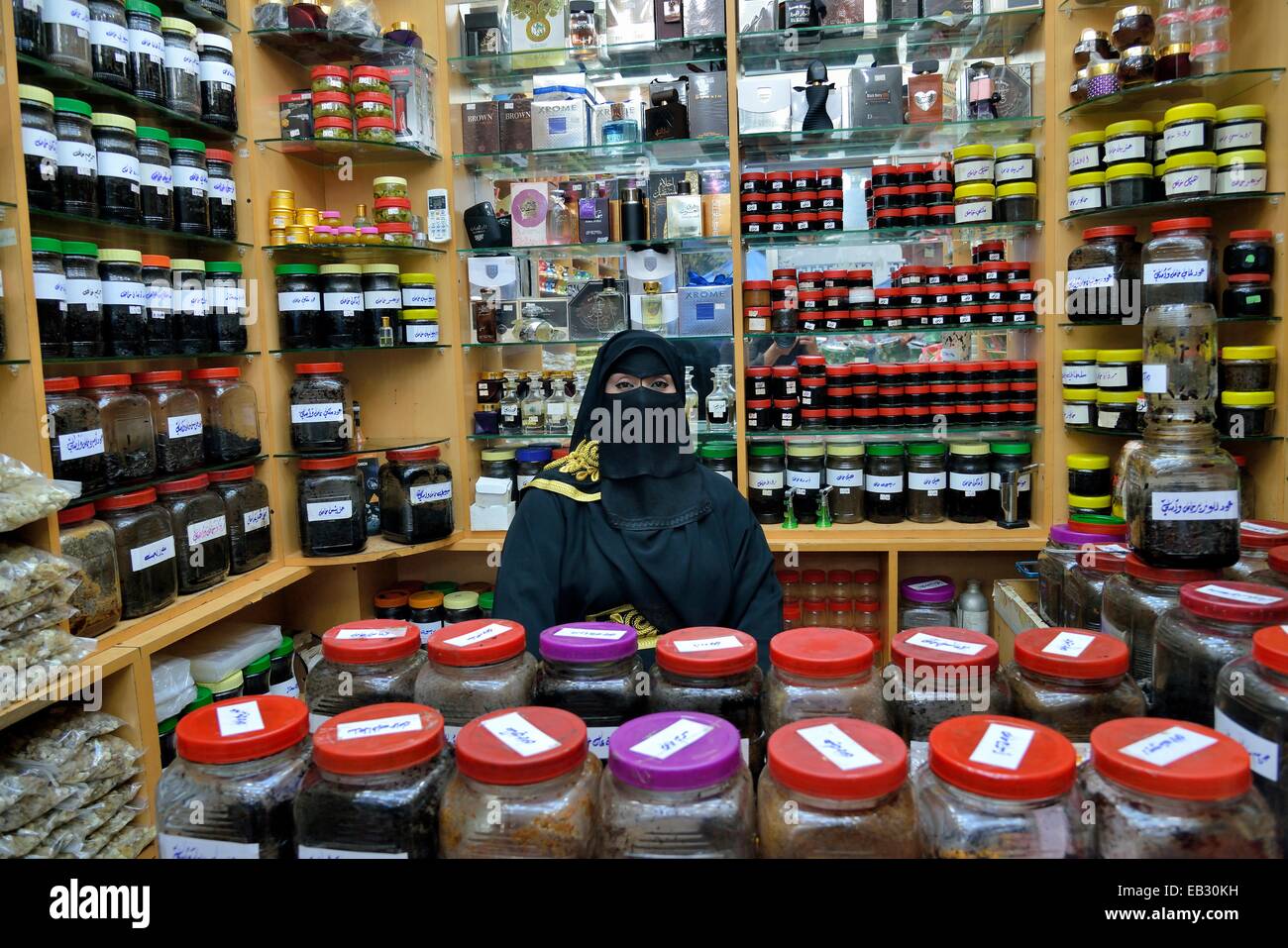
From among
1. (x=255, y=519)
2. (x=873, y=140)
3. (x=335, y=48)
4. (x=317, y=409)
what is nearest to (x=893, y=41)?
(x=873, y=140)

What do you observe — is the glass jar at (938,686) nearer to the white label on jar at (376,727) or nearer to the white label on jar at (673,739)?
the white label on jar at (673,739)

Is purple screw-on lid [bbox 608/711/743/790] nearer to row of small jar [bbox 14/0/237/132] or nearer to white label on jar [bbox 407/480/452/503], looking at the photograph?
row of small jar [bbox 14/0/237/132]

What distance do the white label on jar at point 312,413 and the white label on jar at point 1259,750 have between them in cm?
269

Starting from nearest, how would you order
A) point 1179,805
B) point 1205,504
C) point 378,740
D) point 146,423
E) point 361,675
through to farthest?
1. point 1179,805
2. point 378,740
3. point 361,675
4. point 1205,504
5. point 146,423

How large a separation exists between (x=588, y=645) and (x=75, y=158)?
2.10 m

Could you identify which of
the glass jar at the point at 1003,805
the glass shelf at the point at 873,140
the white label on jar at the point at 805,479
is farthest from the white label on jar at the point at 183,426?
the glass jar at the point at 1003,805

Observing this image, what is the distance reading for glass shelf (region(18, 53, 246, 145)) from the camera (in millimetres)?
2150

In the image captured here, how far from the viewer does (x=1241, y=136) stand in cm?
246

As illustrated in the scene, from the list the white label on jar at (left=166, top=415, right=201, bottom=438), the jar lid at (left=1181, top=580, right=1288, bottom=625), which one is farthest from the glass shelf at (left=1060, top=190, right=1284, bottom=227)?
the white label on jar at (left=166, top=415, right=201, bottom=438)

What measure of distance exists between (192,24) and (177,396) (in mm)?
1116

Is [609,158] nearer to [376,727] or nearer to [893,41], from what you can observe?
[893,41]

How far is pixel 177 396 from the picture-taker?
2514 millimetres

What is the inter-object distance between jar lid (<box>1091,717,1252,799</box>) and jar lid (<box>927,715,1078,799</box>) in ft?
0.10

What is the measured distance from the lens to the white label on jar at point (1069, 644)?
910 millimetres
